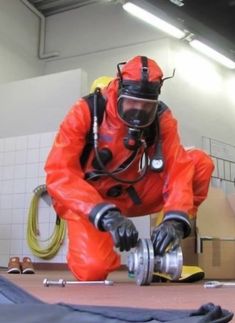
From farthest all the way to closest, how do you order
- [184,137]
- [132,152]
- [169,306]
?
[184,137]
[132,152]
[169,306]

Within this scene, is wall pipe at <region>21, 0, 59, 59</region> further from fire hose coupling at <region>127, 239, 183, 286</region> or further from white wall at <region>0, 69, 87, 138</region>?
fire hose coupling at <region>127, 239, 183, 286</region>

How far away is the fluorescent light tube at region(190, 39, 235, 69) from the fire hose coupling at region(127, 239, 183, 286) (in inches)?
141

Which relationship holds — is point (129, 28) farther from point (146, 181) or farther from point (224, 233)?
point (146, 181)

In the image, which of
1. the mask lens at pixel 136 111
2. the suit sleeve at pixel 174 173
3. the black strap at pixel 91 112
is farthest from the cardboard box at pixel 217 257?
the mask lens at pixel 136 111

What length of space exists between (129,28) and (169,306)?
4.74 m

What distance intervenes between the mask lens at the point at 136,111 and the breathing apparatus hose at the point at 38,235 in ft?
7.17

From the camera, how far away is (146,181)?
2.06 metres

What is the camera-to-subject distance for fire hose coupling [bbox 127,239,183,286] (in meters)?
1.49

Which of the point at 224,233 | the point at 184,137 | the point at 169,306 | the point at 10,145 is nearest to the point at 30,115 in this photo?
the point at 10,145

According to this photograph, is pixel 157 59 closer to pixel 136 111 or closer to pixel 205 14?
pixel 205 14

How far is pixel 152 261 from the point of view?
149 centimetres

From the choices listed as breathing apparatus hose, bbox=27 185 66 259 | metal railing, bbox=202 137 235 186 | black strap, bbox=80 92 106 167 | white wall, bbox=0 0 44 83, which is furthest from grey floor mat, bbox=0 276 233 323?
white wall, bbox=0 0 44 83

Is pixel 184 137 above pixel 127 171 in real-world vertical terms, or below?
above

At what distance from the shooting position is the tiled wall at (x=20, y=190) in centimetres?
407
